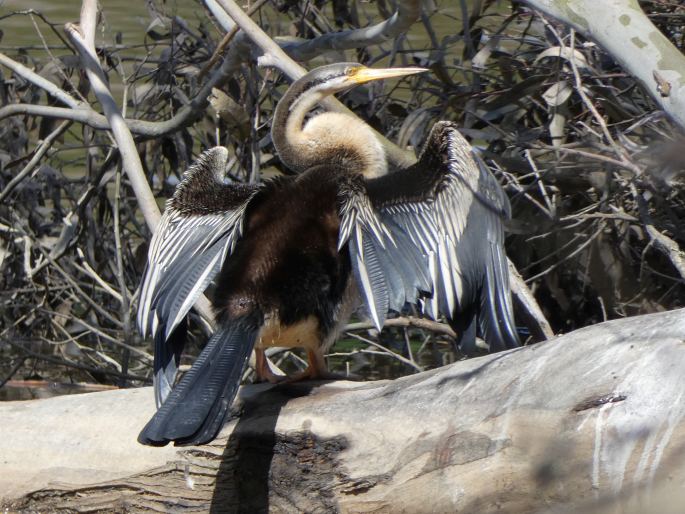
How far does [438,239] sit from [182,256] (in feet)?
2.16

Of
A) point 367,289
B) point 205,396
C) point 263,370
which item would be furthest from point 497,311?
point 205,396

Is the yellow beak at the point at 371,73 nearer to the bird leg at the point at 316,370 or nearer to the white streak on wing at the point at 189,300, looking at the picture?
the bird leg at the point at 316,370

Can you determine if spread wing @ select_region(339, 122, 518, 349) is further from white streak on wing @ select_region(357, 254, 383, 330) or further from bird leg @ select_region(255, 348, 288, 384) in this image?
bird leg @ select_region(255, 348, 288, 384)

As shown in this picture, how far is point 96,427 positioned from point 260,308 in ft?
1.55

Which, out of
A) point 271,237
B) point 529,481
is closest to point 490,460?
point 529,481

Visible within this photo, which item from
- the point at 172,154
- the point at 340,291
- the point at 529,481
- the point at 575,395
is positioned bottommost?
the point at 529,481

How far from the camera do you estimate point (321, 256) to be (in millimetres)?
2785

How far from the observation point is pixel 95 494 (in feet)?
8.33

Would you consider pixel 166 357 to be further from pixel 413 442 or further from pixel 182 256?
pixel 413 442

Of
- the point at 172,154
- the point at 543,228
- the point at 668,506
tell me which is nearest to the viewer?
the point at 668,506

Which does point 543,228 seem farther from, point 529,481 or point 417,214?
point 529,481

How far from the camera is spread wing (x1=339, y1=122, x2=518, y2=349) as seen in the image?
2.66 meters

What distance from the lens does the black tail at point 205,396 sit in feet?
7.08

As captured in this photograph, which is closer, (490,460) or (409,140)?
(490,460)
